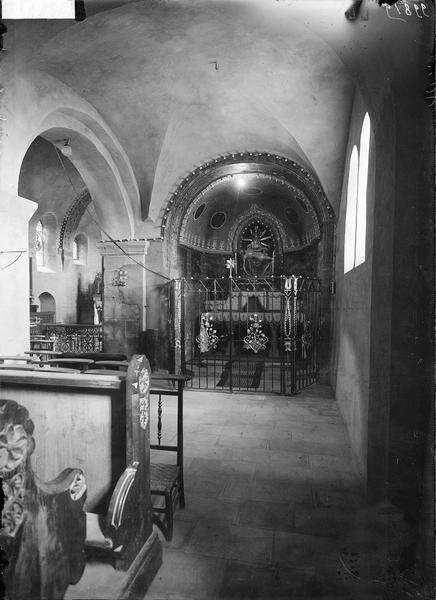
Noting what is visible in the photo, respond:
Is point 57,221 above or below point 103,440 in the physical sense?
above

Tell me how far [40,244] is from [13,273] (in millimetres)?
11348

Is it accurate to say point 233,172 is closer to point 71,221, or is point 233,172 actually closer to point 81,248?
point 71,221

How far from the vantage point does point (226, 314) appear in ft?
37.5

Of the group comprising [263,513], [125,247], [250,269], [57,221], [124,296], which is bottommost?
[263,513]

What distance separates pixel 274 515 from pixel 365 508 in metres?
0.83

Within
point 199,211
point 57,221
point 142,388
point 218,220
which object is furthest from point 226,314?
point 142,388

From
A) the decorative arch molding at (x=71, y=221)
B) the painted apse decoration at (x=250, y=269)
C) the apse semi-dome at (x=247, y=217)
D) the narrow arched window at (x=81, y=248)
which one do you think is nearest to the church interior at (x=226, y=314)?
the painted apse decoration at (x=250, y=269)

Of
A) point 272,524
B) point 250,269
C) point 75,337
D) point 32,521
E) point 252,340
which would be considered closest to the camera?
point 32,521

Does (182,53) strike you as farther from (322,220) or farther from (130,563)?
(130,563)

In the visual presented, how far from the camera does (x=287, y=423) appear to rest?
561 cm

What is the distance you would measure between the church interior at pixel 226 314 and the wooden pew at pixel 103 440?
0.01 meters

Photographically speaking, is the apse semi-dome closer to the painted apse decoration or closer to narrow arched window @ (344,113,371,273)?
the painted apse decoration

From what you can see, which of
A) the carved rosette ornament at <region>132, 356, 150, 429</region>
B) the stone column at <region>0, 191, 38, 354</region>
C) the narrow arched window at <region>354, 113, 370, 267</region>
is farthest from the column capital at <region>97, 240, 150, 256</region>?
the carved rosette ornament at <region>132, 356, 150, 429</region>

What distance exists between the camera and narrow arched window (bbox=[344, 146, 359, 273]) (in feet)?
18.2
